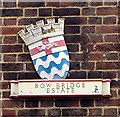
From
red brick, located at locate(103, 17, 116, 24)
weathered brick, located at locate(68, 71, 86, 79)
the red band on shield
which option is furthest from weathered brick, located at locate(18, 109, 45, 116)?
red brick, located at locate(103, 17, 116, 24)

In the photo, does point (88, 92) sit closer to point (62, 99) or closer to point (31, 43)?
point (62, 99)

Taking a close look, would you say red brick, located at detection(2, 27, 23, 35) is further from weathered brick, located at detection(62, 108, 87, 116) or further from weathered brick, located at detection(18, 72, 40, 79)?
weathered brick, located at detection(62, 108, 87, 116)

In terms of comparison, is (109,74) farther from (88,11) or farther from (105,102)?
(88,11)

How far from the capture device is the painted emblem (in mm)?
4457

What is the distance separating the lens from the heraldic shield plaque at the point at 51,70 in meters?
4.36

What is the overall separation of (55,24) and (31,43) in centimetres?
29

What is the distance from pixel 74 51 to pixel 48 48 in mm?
245

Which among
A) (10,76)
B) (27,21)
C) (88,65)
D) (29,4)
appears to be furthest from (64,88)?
(29,4)

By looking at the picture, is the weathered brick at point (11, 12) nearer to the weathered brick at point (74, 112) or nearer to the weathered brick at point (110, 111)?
the weathered brick at point (74, 112)

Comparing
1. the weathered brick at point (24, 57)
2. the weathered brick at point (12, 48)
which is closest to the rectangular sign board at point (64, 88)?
the weathered brick at point (24, 57)

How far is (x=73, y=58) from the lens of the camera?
14.7 ft

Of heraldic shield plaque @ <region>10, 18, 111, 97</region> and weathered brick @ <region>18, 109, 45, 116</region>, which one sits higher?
heraldic shield plaque @ <region>10, 18, 111, 97</region>

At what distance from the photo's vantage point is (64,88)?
14.3 ft

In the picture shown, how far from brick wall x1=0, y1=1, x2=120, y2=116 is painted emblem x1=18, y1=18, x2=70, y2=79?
0.18ft
